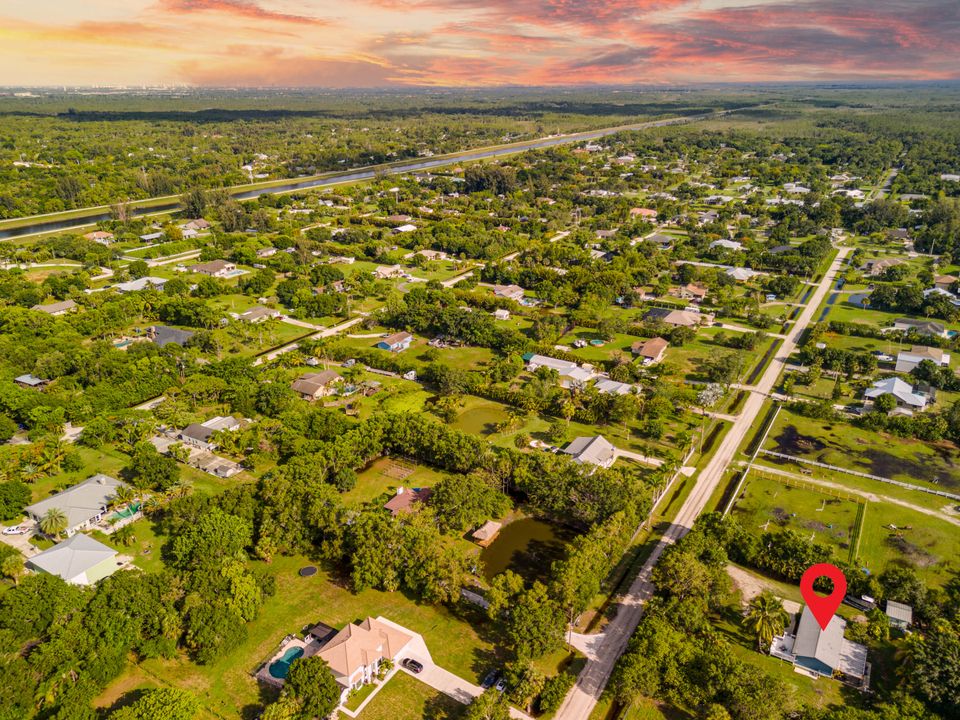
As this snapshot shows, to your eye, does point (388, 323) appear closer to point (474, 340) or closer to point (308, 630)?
point (474, 340)

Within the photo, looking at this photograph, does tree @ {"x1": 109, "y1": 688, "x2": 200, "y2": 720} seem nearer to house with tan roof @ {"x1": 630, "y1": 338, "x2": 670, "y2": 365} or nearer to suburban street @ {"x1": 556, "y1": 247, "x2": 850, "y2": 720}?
suburban street @ {"x1": 556, "y1": 247, "x2": 850, "y2": 720}

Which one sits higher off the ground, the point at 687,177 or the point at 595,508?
the point at 687,177

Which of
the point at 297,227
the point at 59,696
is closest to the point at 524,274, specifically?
the point at 297,227

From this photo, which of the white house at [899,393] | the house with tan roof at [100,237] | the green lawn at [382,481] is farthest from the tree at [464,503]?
the house with tan roof at [100,237]

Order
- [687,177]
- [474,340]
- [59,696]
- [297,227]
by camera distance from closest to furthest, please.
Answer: [59,696]
[474,340]
[297,227]
[687,177]

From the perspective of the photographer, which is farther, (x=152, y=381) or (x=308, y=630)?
(x=152, y=381)

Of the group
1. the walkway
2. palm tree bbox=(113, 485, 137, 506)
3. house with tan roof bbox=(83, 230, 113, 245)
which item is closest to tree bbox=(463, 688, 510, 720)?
palm tree bbox=(113, 485, 137, 506)
